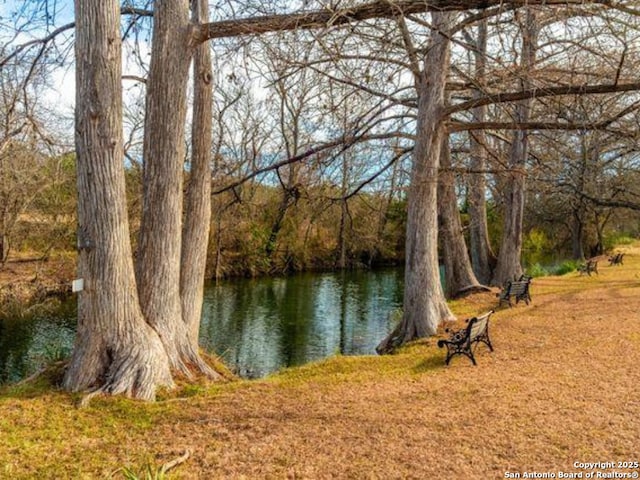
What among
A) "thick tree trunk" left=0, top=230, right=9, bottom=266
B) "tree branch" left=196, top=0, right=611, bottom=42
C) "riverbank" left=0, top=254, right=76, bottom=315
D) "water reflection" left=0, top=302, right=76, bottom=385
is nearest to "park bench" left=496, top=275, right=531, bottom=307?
"tree branch" left=196, top=0, right=611, bottom=42

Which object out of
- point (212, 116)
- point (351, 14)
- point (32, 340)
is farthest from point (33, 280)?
point (351, 14)

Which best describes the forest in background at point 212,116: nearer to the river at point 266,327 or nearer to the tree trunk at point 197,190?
the tree trunk at point 197,190

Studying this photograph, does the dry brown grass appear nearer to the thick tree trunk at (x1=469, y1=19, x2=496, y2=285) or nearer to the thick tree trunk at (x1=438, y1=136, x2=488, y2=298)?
the thick tree trunk at (x1=438, y1=136, x2=488, y2=298)

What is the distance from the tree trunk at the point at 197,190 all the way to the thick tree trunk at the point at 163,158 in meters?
1.01

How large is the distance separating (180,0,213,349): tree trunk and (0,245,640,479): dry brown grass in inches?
71.9

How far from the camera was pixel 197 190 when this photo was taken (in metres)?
7.26

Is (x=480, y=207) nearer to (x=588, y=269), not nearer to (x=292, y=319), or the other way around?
(x=588, y=269)

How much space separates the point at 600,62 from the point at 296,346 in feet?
29.9

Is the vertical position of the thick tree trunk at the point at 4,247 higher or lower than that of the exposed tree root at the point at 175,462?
higher

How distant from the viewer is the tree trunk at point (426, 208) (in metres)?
9.00

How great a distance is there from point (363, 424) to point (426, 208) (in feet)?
17.7

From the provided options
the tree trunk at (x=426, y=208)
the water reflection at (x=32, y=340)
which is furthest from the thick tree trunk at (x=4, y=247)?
the tree trunk at (x=426, y=208)

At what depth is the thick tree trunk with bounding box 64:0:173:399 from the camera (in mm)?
5098

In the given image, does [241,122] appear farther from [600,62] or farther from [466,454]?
[466,454]
